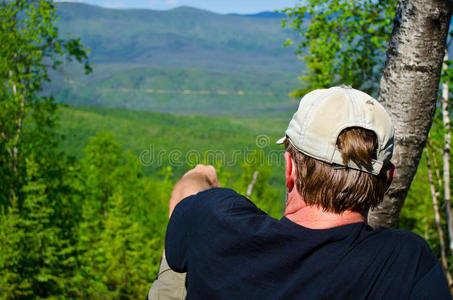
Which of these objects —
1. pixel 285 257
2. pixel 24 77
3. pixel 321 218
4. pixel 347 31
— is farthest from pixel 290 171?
pixel 24 77

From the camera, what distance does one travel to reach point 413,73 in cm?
244

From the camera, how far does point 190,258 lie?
175cm

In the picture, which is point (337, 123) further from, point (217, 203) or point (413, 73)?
point (413, 73)

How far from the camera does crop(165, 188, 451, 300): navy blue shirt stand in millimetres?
1430

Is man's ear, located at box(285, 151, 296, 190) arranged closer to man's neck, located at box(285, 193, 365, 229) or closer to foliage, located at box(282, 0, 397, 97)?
man's neck, located at box(285, 193, 365, 229)

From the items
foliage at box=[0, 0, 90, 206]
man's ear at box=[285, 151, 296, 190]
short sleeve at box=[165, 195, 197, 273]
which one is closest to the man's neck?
man's ear at box=[285, 151, 296, 190]

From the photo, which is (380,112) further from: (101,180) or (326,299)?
(101,180)

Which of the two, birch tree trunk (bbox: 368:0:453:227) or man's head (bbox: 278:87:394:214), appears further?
birch tree trunk (bbox: 368:0:453:227)

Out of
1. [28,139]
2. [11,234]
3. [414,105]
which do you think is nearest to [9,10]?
[28,139]

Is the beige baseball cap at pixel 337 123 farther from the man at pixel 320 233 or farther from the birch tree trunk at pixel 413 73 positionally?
the birch tree trunk at pixel 413 73

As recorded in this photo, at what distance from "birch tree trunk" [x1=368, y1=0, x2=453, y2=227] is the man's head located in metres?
0.97

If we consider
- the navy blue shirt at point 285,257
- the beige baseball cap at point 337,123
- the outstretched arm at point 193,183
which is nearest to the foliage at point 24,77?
the outstretched arm at point 193,183

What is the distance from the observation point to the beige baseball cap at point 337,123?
1.57 m

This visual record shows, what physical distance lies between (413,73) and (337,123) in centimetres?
111
